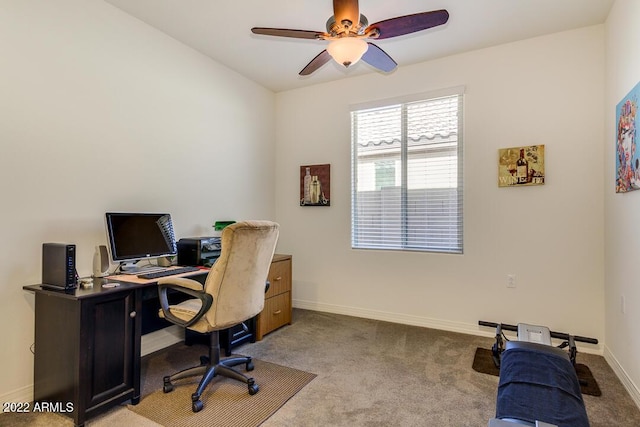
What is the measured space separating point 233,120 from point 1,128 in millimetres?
2089

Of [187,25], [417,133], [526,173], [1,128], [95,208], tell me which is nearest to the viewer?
[1,128]

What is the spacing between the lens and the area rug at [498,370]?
233 centimetres

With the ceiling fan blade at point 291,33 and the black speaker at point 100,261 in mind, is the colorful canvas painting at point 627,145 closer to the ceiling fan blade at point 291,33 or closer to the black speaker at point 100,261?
the ceiling fan blade at point 291,33

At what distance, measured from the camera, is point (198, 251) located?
9.49ft

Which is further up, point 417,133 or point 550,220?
point 417,133

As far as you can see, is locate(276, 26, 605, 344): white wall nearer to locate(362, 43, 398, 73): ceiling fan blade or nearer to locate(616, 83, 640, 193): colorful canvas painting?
locate(616, 83, 640, 193): colorful canvas painting

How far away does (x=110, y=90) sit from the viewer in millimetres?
2648

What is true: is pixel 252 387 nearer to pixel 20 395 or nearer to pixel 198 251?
pixel 198 251

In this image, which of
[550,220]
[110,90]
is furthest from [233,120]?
[550,220]

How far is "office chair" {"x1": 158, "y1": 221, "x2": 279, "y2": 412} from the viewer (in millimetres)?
2076

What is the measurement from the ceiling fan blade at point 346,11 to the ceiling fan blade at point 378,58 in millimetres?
410

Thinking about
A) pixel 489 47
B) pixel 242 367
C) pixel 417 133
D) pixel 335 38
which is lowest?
pixel 242 367

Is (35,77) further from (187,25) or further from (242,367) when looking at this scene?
(242,367)

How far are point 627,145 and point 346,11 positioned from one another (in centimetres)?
206
